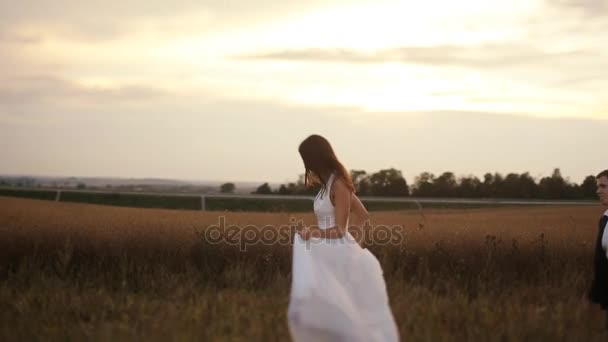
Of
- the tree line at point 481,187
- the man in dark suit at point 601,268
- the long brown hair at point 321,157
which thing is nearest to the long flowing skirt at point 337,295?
the long brown hair at point 321,157

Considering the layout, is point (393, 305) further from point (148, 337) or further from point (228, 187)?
point (228, 187)

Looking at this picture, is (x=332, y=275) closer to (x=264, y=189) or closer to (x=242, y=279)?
(x=242, y=279)

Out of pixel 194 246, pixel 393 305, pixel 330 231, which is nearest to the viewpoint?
pixel 330 231

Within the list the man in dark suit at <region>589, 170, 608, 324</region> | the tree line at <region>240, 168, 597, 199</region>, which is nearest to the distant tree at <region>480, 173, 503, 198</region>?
the tree line at <region>240, 168, 597, 199</region>

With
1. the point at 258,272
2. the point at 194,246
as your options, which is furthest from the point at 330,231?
the point at 194,246

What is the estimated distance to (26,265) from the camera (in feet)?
34.2

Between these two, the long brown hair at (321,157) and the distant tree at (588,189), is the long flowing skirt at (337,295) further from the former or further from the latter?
the distant tree at (588,189)

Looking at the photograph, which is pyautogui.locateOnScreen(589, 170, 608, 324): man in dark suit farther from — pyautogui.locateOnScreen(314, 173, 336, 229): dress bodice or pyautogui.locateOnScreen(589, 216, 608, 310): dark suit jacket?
pyautogui.locateOnScreen(314, 173, 336, 229): dress bodice

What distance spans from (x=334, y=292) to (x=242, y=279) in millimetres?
4090

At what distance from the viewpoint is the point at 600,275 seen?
24.1 feet

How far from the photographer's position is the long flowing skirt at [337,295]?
19.4 feet

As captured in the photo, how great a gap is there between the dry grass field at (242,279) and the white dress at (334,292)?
978 mm

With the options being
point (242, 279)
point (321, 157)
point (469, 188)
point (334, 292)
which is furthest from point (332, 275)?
point (469, 188)

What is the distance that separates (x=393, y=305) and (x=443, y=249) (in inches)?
132
